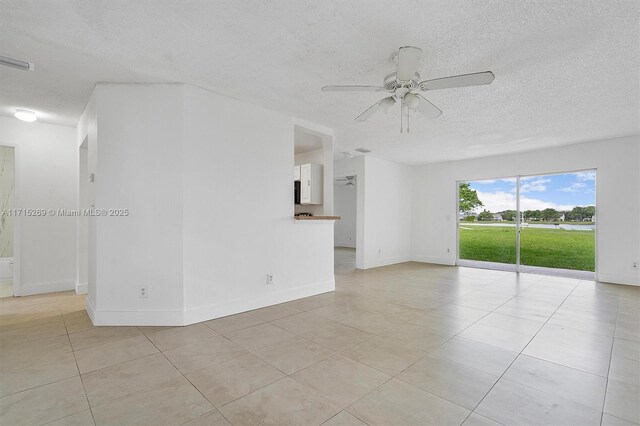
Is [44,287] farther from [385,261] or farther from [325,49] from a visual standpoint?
[385,261]

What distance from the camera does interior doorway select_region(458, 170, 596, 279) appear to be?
659 centimetres

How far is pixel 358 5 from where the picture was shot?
6.54 feet

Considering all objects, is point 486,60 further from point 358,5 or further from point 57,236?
point 57,236

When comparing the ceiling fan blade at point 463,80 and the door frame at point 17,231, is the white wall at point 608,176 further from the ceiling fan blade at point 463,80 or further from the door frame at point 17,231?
the door frame at point 17,231

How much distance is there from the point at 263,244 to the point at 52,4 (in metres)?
2.84

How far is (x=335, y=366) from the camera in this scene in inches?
92.7

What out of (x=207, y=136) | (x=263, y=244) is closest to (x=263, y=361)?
(x=263, y=244)

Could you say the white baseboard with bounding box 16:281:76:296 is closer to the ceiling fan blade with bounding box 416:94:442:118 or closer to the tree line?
the ceiling fan blade with bounding box 416:94:442:118

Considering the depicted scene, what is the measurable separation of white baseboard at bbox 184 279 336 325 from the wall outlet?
1.53 feet

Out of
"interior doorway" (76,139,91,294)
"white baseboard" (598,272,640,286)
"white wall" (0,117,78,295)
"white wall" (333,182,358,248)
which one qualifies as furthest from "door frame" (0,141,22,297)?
"white baseboard" (598,272,640,286)

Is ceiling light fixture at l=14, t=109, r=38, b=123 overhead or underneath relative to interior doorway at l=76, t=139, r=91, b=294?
overhead

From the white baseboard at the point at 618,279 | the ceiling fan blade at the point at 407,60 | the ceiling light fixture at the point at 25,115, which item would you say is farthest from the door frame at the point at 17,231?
the white baseboard at the point at 618,279

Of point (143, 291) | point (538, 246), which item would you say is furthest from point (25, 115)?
point (538, 246)

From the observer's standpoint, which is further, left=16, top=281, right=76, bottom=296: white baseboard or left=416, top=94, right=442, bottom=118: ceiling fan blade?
left=16, top=281, right=76, bottom=296: white baseboard
